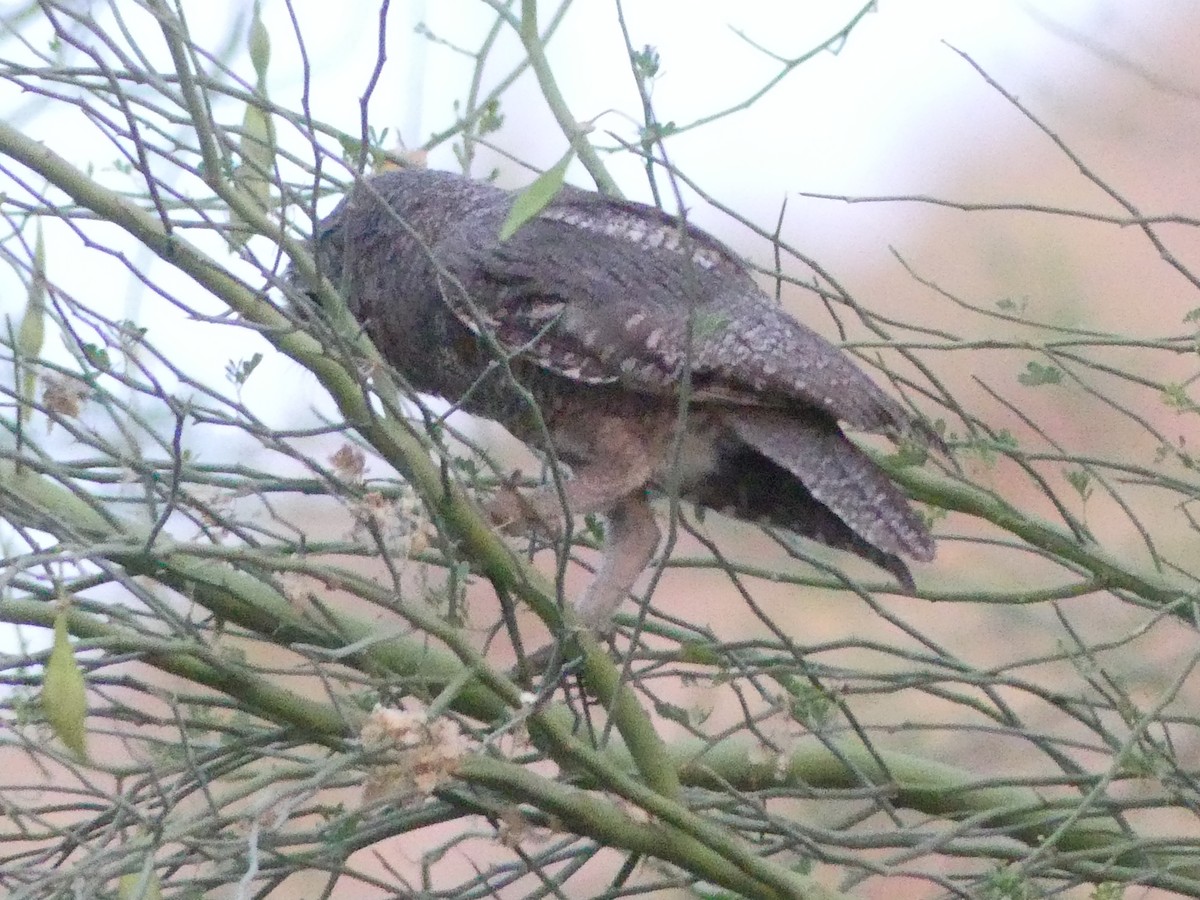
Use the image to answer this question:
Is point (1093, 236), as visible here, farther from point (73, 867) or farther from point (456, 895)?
point (73, 867)

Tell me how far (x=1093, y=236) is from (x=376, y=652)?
12.6 feet

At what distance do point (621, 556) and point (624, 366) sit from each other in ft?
1.24

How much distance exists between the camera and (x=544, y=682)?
1.52m

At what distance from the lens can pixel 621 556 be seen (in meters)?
2.29

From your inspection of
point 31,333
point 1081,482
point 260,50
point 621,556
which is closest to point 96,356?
point 31,333

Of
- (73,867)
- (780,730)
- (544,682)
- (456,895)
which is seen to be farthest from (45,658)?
(780,730)

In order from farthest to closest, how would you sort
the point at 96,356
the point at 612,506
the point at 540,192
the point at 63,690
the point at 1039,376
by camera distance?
the point at 612,506 < the point at 1039,376 < the point at 96,356 < the point at 540,192 < the point at 63,690

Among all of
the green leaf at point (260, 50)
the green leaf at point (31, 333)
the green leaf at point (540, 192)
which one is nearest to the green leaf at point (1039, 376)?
the green leaf at point (540, 192)

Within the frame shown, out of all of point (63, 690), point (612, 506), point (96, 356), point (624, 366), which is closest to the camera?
point (63, 690)

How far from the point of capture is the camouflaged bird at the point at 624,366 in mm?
1990

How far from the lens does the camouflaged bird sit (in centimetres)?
199

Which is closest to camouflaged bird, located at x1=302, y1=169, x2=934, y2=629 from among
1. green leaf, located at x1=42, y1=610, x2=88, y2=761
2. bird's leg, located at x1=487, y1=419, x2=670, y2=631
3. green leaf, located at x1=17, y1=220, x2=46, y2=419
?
bird's leg, located at x1=487, y1=419, x2=670, y2=631

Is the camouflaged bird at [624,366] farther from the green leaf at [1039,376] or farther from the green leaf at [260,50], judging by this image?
the green leaf at [260,50]

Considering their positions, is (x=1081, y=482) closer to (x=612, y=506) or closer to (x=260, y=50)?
(x=612, y=506)
